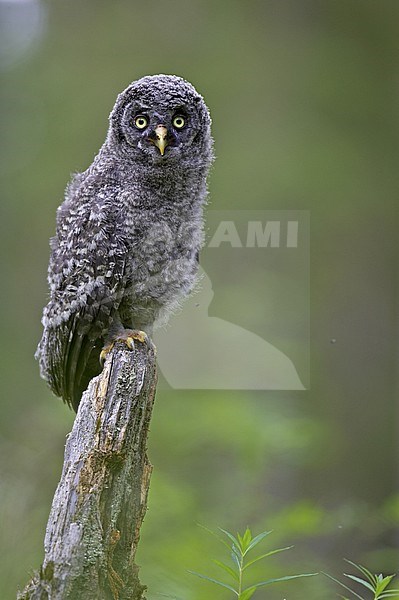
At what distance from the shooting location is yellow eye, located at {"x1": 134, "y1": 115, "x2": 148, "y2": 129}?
1478 mm

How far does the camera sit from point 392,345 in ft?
5.84

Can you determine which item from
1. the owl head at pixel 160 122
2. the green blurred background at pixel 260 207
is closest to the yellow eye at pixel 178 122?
the owl head at pixel 160 122

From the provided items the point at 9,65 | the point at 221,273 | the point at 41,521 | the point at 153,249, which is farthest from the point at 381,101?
the point at 41,521

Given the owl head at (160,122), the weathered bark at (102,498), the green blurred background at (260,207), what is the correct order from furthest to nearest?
the green blurred background at (260,207) → the owl head at (160,122) → the weathered bark at (102,498)

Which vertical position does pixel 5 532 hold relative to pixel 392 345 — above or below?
below

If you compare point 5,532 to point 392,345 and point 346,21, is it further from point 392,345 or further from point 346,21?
point 346,21

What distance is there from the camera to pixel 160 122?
1.46m

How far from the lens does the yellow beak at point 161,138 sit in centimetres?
146

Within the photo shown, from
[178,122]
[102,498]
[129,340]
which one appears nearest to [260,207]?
[178,122]

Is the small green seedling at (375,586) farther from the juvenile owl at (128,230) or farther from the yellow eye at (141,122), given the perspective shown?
the yellow eye at (141,122)

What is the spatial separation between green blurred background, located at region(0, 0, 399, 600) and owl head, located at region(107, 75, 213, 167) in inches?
4.5

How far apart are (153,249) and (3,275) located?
481 millimetres

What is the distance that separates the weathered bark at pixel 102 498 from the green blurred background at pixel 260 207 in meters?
0.32

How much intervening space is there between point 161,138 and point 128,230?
233 mm
